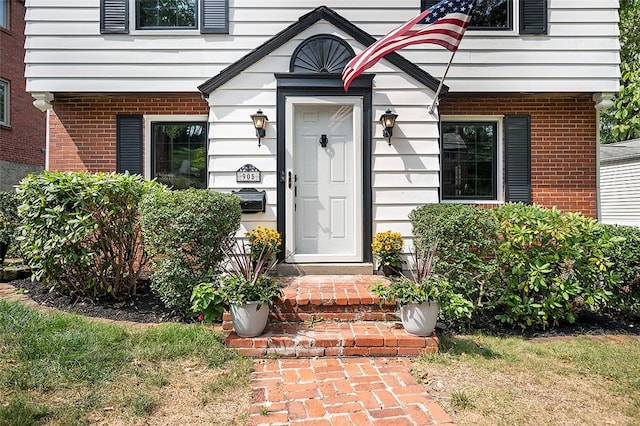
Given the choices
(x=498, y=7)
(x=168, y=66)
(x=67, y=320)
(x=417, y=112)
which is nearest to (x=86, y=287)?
(x=67, y=320)

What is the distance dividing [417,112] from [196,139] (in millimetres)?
3456

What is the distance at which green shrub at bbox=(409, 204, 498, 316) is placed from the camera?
418 centimetres

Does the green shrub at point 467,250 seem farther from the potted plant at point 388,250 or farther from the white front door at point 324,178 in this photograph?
the white front door at point 324,178

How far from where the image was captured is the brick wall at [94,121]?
6117 millimetres

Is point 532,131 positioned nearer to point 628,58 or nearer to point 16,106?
point 628,58

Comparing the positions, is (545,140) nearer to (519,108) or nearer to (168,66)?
(519,108)

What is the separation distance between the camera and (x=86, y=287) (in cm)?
467

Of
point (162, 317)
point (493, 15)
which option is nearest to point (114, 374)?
point (162, 317)

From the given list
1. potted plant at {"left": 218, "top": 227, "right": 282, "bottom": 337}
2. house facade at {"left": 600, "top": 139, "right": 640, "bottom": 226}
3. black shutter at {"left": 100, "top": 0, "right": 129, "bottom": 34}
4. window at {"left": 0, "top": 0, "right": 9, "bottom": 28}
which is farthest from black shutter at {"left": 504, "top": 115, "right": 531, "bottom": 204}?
window at {"left": 0, "top": 0, "right": 9, "bottom": 28}

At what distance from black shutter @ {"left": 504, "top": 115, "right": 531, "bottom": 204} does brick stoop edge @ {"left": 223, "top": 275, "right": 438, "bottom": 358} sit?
330 centimetres

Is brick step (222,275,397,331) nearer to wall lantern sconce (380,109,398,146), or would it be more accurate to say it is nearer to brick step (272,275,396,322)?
brick step (272,275,396,322)

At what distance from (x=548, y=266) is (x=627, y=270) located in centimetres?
102

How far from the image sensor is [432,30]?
15.4 feet

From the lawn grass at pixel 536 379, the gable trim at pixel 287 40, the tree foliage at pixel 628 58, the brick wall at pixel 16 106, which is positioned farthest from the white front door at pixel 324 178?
the brick wall at pixel 16 106
